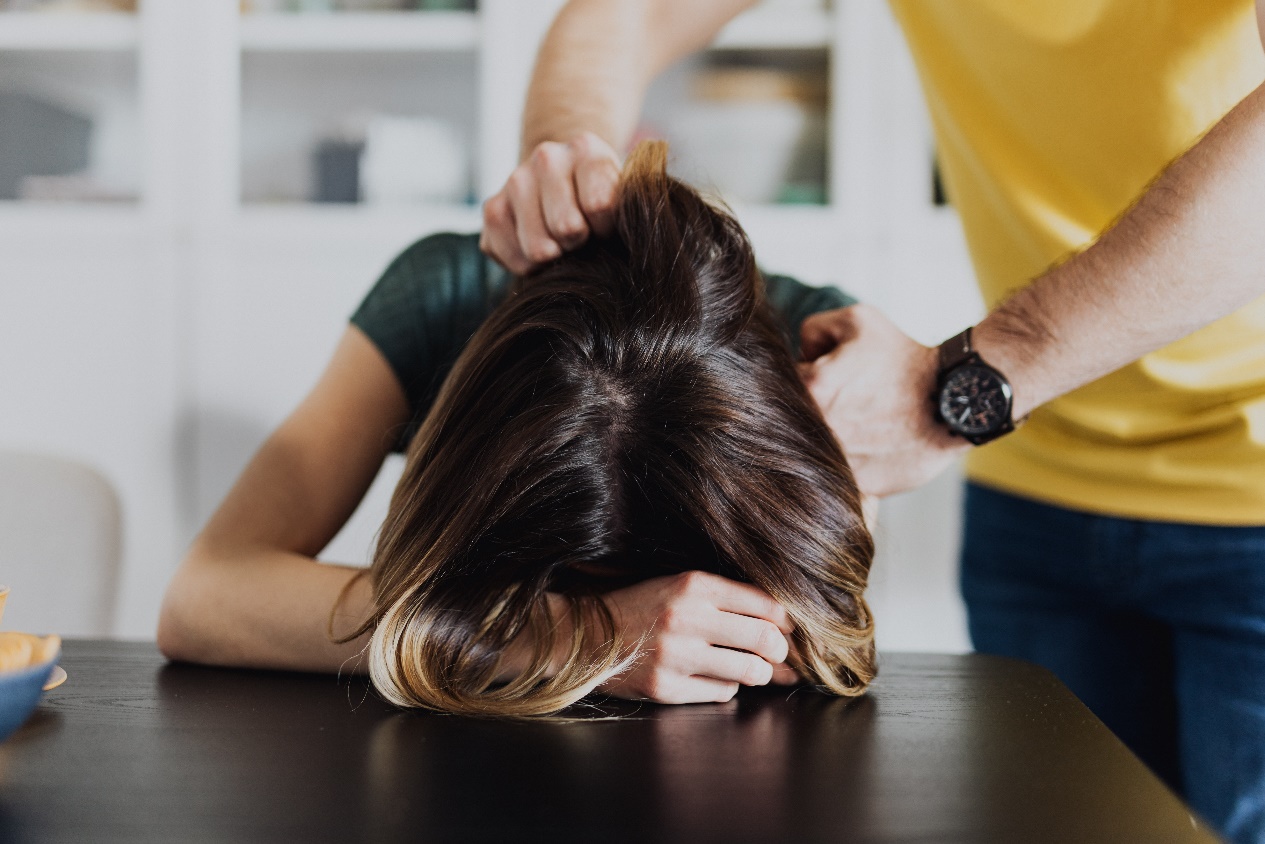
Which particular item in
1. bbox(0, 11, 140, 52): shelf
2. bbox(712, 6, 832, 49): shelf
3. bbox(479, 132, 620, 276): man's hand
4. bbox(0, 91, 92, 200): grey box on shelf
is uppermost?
bbox(712, 6, 832, 49): shelf

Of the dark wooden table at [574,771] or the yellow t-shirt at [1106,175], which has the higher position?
the yellow t-shirt at [1106,175]

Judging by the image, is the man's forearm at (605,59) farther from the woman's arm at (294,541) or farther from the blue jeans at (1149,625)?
the blue jeans at (1149,625)

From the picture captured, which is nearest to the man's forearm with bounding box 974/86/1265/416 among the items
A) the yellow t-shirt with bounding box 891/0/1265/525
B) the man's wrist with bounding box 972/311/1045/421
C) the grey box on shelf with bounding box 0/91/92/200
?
the man's wrist with bounding box 972/311/1045/421

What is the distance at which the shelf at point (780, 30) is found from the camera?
2.19 m

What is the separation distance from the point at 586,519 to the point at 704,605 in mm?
102

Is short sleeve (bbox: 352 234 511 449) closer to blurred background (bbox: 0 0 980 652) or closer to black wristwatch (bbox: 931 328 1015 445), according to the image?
black wristwatch (bbox: 931 328 1015 445)

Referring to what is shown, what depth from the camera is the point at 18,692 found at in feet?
1.67

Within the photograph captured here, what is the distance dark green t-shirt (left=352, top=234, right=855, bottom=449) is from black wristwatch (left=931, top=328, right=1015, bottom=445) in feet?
0.77

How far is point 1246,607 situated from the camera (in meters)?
0.95

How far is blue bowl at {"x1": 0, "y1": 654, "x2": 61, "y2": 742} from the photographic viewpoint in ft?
1.65

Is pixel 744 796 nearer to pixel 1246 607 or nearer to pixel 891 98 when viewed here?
pixel 1246 607

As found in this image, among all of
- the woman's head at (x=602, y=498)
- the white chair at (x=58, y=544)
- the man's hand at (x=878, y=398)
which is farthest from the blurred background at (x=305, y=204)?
the woman's head at (x=602, y=498)

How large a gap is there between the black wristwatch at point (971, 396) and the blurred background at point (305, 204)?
4.03ft

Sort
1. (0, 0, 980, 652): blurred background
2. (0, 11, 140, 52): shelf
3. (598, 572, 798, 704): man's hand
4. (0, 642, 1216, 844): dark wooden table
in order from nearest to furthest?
1. (0, 642, 1216, 844): dark wooden table
2. (598, 572, 798, 704): man's hand
3. (0, 0, 980, 652): blurred background
4. (0, 11, 140, 52): shelf
